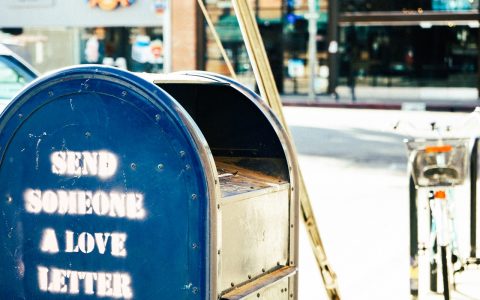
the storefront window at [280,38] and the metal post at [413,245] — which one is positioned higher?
the storefront window at [280,38]

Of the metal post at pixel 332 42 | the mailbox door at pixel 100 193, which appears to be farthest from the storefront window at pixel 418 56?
the mailbox door at pixel 100 193

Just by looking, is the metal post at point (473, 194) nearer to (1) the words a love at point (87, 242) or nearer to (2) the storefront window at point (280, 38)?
(1) the words a love at point (87, 242)

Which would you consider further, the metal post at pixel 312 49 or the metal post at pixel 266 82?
the metal post at pixel 312 49

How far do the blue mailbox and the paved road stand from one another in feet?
10.5

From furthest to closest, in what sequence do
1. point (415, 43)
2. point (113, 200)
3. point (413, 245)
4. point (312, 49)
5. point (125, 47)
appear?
point (125, 47) < point (415, 43) < point (312, 49) < point (413, 245) < point (113, 200)

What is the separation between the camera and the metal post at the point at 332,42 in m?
36.0

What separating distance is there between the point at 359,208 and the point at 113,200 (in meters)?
7.39

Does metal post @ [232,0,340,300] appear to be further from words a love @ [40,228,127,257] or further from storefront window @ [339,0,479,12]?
storefront window @ [339,0,479,12]

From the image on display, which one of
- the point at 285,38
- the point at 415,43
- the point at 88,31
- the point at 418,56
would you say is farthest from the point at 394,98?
the point at 88,31

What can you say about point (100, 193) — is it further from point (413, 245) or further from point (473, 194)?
point (473, 194)

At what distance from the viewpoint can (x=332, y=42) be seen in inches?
1410

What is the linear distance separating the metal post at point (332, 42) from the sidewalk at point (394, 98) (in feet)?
1.07

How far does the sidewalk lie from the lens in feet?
104

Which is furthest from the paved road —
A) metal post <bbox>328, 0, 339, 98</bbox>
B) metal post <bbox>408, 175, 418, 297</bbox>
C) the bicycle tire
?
metal post <bbox>328, 0, 339, 98</bbox>
